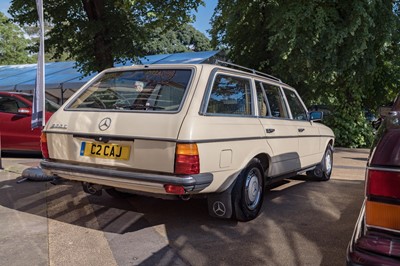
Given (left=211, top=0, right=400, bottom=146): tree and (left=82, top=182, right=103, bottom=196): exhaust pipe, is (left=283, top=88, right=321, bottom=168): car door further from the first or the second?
(left=211, top=0, right=400, bottom=146): tree

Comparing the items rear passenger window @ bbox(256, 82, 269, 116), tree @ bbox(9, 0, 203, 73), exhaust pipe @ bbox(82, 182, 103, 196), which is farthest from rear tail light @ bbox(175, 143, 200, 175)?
tree @ bbox(9, 0, 203, 73)

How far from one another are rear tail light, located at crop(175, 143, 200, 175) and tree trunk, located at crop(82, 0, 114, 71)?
852cm

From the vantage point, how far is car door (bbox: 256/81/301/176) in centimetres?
465

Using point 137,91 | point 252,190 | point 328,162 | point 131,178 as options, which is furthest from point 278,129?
point 328,162

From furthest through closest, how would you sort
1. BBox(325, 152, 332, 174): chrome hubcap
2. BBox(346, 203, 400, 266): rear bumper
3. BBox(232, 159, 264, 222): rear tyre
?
1. BBox(325, 152, 332, 174): chrome hubcap
2. BBox(232, 159, 264, 222): rear tyre
3. BBox(346, 203, 400, 266): rear bumper

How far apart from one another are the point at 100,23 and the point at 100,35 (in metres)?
0.39

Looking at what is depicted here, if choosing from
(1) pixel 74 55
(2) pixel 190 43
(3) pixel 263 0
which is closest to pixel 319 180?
(3) pixel 263 0

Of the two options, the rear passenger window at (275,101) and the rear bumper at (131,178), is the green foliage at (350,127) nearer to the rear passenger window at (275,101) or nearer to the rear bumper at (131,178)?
the rear passenger window at (275,101)

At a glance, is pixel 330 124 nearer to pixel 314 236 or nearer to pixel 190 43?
pixel 314 236

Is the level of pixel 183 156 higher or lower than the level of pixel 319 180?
higher

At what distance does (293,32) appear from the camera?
8.81 meters

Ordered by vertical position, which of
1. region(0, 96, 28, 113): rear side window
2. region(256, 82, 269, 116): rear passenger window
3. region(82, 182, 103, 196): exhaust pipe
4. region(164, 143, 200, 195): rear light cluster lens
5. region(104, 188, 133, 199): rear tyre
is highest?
region(256, 82, 269, 116): rear passenger window

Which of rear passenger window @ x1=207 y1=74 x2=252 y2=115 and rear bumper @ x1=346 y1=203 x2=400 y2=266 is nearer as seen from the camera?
→ rear bumper @ x1=346 y1=203 x2=400 y2=266

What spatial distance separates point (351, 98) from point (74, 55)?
8.86 metres
